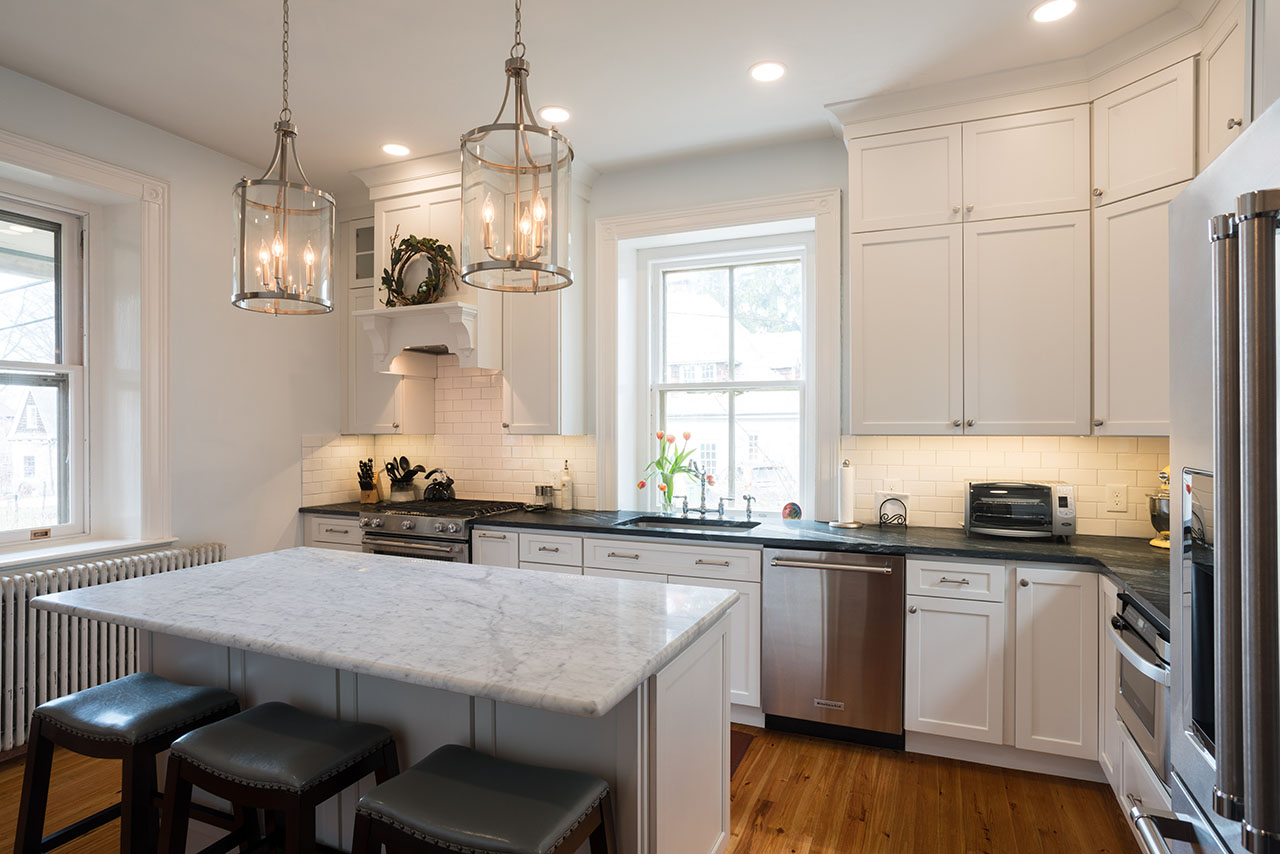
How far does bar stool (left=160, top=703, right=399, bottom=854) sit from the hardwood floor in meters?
1.12

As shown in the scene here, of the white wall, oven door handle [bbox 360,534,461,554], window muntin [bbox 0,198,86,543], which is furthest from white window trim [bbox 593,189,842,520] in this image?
window muntin [bbox 0,198,86,543]

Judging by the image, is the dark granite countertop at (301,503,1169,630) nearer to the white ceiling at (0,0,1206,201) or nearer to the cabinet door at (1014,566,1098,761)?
the cabinet door at (1014,566,1098,761)

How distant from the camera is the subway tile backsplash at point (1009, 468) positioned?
3.07 m

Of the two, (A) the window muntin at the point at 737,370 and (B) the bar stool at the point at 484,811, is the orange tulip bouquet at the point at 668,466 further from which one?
(B) the bar stool at the point at 484,811

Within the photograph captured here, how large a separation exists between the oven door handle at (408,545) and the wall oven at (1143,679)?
9.91 feet

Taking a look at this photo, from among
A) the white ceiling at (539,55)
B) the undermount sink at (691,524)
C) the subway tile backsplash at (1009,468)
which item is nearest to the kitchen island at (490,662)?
the undermount sink at (691,524)

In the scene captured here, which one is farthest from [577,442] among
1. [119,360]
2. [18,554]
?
[18,554]

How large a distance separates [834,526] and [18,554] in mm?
3863

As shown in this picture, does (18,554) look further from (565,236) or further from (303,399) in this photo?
(565,236)

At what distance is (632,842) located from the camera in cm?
153

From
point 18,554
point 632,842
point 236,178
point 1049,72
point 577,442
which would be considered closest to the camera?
point 632,842

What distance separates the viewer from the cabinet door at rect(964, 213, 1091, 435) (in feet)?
9.44

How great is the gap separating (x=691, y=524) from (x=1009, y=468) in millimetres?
1617

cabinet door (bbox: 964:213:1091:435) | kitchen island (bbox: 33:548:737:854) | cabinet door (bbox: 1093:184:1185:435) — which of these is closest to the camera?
kitchen island (bbox: 33:548:737:854)
